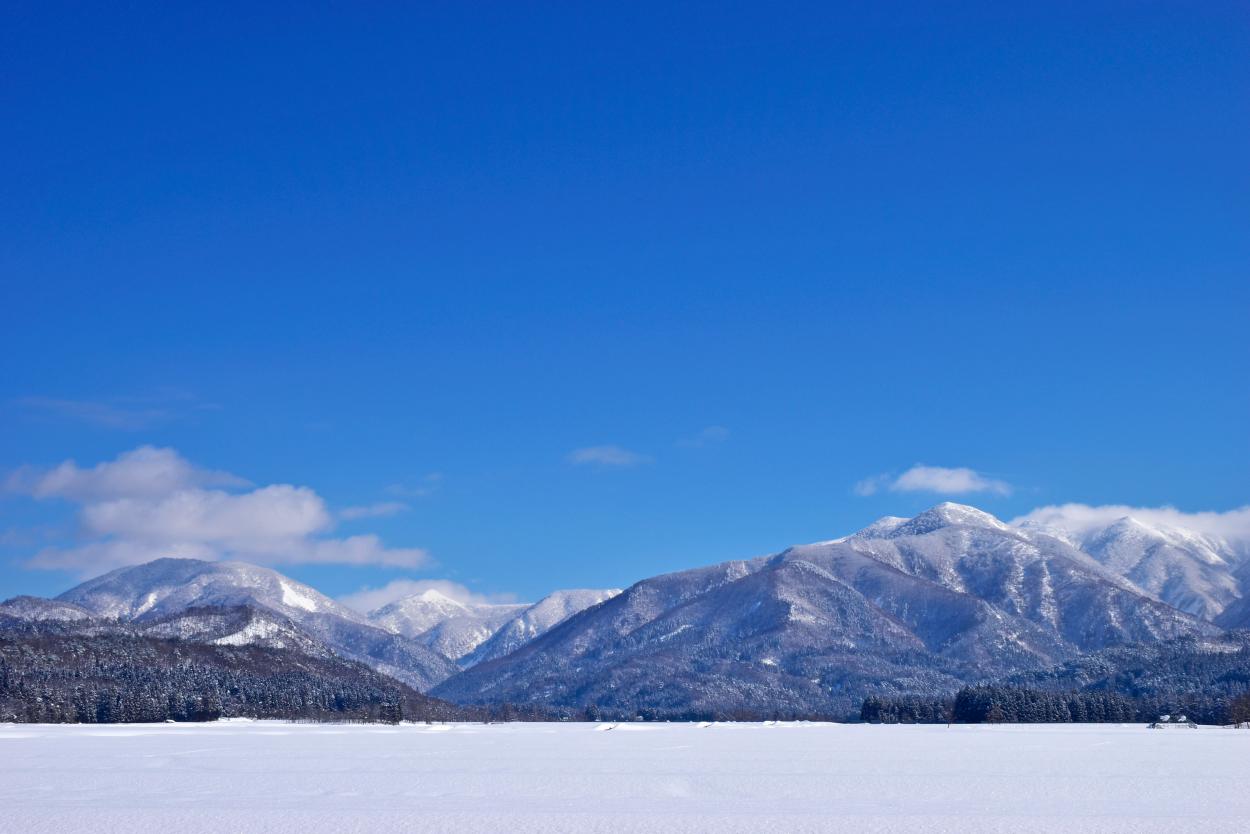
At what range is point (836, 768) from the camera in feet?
328

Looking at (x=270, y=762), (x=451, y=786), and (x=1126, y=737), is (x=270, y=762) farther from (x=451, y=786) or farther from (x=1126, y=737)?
(x=1126, y=737)

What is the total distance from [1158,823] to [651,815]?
24711 millimetres

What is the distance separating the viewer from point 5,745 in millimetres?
134750

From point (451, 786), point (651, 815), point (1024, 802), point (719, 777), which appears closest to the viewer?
point (651, 815)

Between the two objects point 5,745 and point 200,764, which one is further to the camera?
point 5,745

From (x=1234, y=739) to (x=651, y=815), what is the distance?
12686cm

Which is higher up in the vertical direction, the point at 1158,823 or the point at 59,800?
the point at 59,800

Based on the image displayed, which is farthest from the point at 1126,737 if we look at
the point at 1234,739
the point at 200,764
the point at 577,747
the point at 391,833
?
the point at 391,833

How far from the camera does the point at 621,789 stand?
77.9 meters

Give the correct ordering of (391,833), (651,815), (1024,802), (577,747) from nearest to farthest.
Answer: (391,833) < (651,815) < (1024,802) < (577,747)

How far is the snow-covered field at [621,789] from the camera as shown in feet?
191

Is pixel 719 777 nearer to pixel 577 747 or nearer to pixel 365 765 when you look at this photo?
pixel 365 765

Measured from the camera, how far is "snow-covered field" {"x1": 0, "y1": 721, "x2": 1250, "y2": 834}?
5834 cm

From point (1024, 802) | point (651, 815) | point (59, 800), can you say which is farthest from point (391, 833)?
point (1024, 802)
